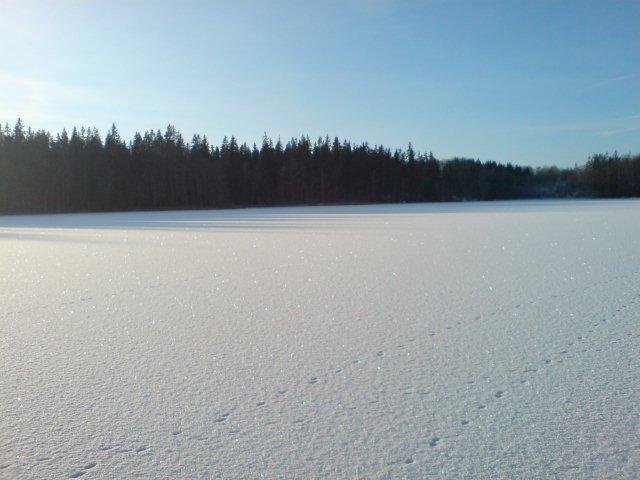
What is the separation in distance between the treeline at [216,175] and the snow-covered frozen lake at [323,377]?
4926 cm

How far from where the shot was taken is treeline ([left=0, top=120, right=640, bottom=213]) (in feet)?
171

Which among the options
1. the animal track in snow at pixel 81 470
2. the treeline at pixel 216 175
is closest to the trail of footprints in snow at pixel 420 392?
the animal track in snow at pixel 81 470

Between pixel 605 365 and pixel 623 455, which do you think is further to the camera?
pixel 605 365

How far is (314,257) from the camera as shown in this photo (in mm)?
9672

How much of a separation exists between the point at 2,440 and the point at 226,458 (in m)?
1.11

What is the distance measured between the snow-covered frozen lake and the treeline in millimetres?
49263

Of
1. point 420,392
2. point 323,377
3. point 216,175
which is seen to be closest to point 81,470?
point 323,377

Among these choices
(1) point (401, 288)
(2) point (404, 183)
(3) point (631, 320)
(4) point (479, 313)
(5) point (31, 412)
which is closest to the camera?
(5) point (31, 412)

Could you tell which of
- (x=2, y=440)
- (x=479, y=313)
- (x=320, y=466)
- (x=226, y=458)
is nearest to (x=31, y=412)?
(x=2, y=440)

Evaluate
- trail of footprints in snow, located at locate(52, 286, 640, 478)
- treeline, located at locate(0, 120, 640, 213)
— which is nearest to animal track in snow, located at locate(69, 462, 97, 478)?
trail of footprints in snow, located at locate(52, 286, 640, 478)

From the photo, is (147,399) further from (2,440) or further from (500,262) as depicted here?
(500,262)

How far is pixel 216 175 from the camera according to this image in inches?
2235

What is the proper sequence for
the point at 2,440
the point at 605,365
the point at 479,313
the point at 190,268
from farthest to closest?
1. the point at 190,268
2. the point at 479,313
3. the point at 605,365
4. the point at 2,440

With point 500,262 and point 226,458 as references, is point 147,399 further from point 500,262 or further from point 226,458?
point 500,262
